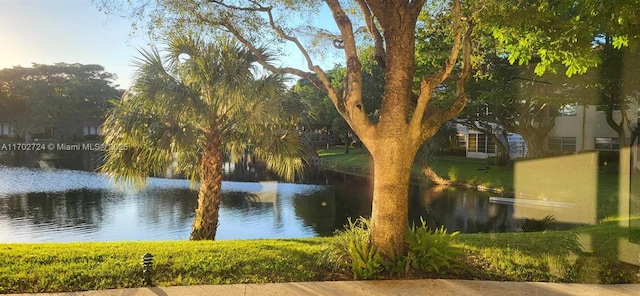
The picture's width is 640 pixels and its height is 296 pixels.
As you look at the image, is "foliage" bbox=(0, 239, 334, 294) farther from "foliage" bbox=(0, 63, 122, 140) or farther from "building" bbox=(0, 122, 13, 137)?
"building" bbox=(0, 122, 13, 137)

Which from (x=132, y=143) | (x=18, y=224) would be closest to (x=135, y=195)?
(x=18, y=224)

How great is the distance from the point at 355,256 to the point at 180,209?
10350mm

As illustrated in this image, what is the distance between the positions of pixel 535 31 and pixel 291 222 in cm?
847

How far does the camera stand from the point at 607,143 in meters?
15.9

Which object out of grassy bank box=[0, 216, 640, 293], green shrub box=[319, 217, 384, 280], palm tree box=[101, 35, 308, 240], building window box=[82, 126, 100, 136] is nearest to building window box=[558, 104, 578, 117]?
grassy bank box=[0, 216, 640, 293]

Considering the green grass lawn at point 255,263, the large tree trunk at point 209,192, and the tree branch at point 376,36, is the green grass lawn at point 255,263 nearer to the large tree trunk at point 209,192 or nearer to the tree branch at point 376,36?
the large tree trunk at point 209,192

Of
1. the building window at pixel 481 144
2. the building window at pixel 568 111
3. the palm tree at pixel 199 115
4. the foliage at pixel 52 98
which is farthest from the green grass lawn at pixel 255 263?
the building window at pixel 481 144

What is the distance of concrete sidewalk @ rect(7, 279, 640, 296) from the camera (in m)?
4.26

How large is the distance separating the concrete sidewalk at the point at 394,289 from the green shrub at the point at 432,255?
299 millimetres

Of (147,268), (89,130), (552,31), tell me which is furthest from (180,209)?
(89,130)

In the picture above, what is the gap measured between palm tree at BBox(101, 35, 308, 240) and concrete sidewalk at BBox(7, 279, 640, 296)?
3.93 metres

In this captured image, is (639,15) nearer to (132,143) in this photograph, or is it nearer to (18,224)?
(132,143)

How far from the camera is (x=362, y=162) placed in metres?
28.4

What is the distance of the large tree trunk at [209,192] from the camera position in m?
8.34
